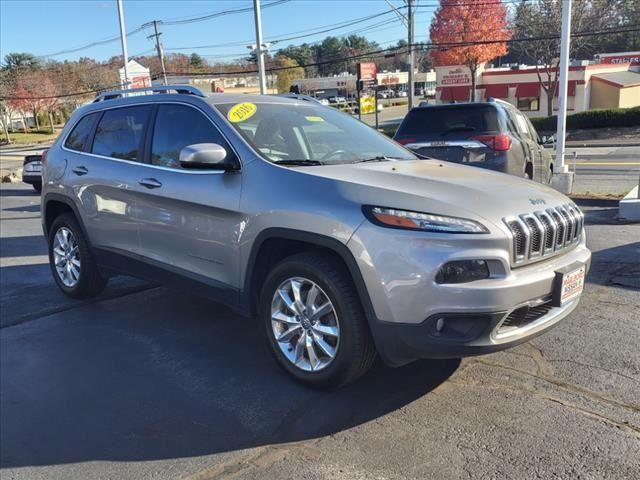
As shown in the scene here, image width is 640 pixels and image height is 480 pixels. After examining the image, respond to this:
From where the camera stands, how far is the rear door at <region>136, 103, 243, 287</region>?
393 centimetres

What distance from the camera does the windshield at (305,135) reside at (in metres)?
4.04

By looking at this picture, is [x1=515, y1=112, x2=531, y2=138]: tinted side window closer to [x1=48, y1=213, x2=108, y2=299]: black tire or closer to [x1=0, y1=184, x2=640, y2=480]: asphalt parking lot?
[x1=0, y1=184, x2=640, y2=480]: asphalt parking lot

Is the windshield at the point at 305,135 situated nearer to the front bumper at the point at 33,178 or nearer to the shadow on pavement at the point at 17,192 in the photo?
the front bumper at the point at 33,178

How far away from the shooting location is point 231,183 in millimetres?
3879

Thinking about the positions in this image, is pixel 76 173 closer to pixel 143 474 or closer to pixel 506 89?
pixel 143 474

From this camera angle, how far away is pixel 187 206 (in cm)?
417

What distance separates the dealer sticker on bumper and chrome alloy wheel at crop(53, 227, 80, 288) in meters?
4.34

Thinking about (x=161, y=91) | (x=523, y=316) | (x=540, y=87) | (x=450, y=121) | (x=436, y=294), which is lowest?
(x=523, y=316)

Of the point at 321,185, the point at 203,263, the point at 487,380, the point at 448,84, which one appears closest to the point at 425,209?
the point at 321,185

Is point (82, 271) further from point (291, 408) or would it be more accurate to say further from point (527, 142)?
point (527, 142)

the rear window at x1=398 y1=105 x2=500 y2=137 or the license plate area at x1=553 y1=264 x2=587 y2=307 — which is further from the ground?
the rear window at x1=398 y1=105 x2=500 y2=137

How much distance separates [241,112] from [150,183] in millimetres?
920

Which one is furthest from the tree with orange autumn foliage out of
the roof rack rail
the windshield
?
the windshield

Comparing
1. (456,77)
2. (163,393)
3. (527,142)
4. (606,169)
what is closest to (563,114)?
(527,142)
